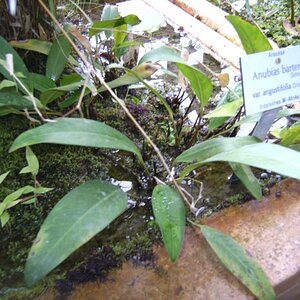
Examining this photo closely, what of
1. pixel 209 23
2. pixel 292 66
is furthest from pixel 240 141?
pixel 209 23

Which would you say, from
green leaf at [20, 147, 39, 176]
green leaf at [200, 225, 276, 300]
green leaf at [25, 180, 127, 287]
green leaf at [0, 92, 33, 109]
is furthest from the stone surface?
green leaf at [0, 92, 33, 109]

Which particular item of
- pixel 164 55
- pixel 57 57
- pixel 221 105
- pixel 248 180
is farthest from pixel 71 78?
pixel 248 180

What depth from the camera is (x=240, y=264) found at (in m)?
0.59

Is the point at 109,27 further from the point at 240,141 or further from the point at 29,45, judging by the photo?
the point at 240,141

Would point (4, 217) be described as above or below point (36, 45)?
below

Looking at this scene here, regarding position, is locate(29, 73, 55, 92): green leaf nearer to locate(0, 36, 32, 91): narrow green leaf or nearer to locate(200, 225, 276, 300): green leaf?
locate(0, 36, 32, 91): narrow green leaf

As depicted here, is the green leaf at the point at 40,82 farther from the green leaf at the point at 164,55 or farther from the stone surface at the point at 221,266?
the stone surface at the point at 221,266

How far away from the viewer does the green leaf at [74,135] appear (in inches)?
21.1

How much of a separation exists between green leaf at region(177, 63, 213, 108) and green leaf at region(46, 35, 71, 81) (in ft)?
0.92

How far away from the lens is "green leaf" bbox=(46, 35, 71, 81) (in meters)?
0.84

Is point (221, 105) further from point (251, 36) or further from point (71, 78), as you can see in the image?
point (71, 78)

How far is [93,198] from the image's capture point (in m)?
0.56

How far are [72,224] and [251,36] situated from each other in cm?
47

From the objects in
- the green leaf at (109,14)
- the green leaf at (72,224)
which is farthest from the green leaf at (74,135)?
the green leaf at (109,14)
